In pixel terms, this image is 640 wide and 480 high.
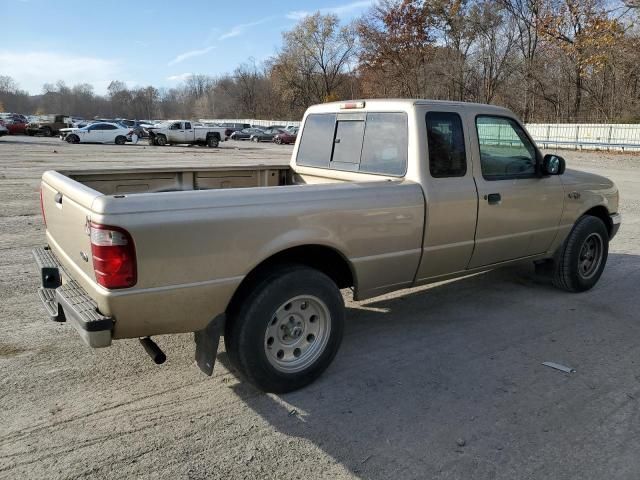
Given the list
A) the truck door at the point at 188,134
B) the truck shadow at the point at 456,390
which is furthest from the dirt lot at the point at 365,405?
the truck door at the point at 188,134

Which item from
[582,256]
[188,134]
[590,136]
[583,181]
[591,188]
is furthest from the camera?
[188,134]

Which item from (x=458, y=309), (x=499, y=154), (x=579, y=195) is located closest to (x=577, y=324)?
(x=458, y=309)

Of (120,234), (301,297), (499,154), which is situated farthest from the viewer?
(499,154)

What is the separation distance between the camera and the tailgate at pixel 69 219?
9.70 ft

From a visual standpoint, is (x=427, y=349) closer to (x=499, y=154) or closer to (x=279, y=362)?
(x=279, y=362)

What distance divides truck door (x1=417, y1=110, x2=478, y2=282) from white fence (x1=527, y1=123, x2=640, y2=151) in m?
29.6

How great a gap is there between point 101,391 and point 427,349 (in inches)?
97.1

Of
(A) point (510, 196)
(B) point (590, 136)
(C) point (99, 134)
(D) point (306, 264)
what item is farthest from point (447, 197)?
(C) point (99, 134)

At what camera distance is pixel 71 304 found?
302 cm

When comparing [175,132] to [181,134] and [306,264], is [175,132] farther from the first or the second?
[306,264]

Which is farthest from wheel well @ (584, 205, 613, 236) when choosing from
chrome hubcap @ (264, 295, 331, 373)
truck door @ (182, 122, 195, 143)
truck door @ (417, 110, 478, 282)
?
truck door @ (182, 122, 195, 143)

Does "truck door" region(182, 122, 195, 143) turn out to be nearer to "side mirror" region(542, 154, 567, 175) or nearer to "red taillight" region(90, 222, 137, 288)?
"side mirror" region(542, 154, 567, 175)

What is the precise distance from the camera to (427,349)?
4.25 m

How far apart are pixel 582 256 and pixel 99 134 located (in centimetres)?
3626
